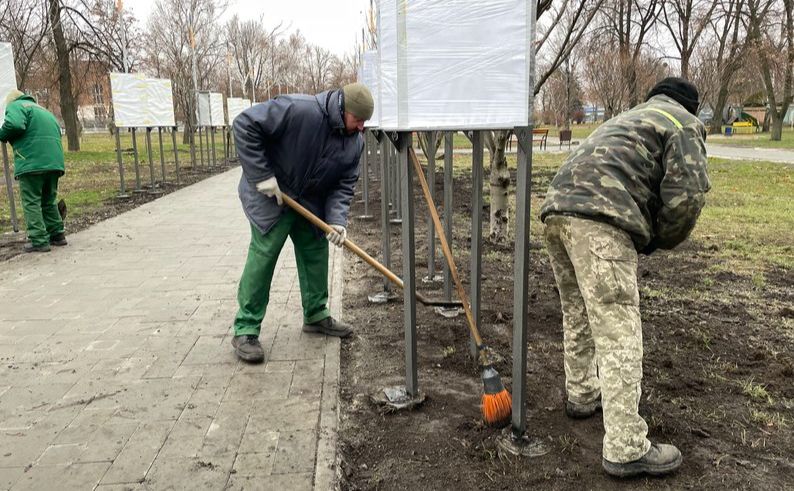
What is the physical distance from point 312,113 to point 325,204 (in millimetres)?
693

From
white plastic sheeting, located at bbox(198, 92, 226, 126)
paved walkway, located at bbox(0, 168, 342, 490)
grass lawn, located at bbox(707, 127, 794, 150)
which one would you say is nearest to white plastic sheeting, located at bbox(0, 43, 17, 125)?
paved walkway, located at bbox(0, 168, 342, 490)

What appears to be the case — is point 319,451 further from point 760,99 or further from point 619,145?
point 760,99

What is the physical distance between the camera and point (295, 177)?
397cm

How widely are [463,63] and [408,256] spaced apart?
1.03 metres

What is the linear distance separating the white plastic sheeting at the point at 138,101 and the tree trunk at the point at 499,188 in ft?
26.3

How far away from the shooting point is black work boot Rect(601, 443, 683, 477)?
2.65 metres

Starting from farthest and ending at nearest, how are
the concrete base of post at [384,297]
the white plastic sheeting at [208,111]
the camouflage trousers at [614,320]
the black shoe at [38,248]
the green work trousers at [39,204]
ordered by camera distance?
the white plastic sheeting at [208,111] < the black shoe at [38,248] < the green work trousers at [39,204] < the concrete base of post at [384,297] < the camouflage trousers at [614,320]

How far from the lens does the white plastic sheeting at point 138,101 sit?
11.7 metres

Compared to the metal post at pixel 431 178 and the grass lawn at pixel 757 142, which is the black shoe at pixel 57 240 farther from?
the grass lawn at pixel 757 142

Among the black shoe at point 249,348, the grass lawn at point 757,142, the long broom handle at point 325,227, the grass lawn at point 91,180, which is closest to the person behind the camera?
the long broom handle at point 325,227

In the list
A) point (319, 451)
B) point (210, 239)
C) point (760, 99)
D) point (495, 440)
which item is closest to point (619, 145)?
point (495, 440)

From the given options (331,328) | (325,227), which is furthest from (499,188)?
(325,227)

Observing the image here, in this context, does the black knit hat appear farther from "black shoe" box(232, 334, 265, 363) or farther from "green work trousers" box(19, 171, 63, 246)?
"green work trousers" box(19, 171, 63, 246)

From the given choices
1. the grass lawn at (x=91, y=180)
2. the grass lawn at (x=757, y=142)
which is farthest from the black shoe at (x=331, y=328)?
the grass lawn at (x=757, y=142)
